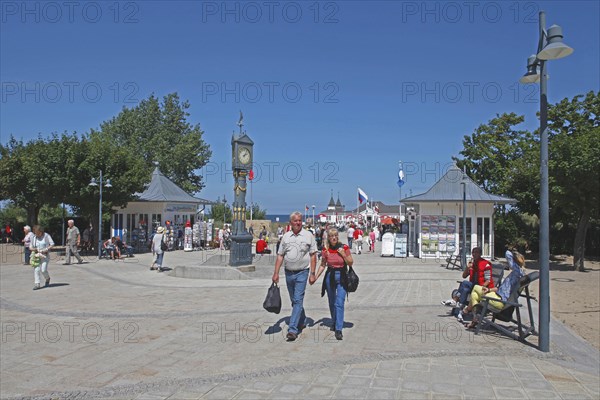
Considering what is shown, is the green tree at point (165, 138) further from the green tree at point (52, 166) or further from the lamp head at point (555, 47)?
the lamp head at point (555, 47)

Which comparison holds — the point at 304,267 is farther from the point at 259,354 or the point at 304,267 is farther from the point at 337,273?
the point at 259,354

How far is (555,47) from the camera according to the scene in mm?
6133

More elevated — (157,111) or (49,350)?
(157,111)

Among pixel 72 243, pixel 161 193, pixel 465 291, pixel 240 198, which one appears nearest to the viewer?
pixel 465 291

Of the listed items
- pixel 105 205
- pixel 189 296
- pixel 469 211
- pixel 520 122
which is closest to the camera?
pixel 189 296

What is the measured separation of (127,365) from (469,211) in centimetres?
1966

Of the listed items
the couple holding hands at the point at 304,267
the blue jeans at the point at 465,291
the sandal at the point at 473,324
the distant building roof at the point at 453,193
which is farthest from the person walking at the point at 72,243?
the sandal at the point at 473,324

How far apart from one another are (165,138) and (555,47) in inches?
1733

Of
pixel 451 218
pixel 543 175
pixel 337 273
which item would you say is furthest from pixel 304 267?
pixel 451 218

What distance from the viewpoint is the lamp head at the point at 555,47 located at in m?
6.11

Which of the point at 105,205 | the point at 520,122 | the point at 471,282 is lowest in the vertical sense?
the point at 471,282

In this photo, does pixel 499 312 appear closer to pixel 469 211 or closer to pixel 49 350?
pixel 49 350

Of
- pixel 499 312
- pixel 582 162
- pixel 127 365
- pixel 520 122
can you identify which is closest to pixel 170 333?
pixel 127 365

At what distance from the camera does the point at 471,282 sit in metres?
8.51
